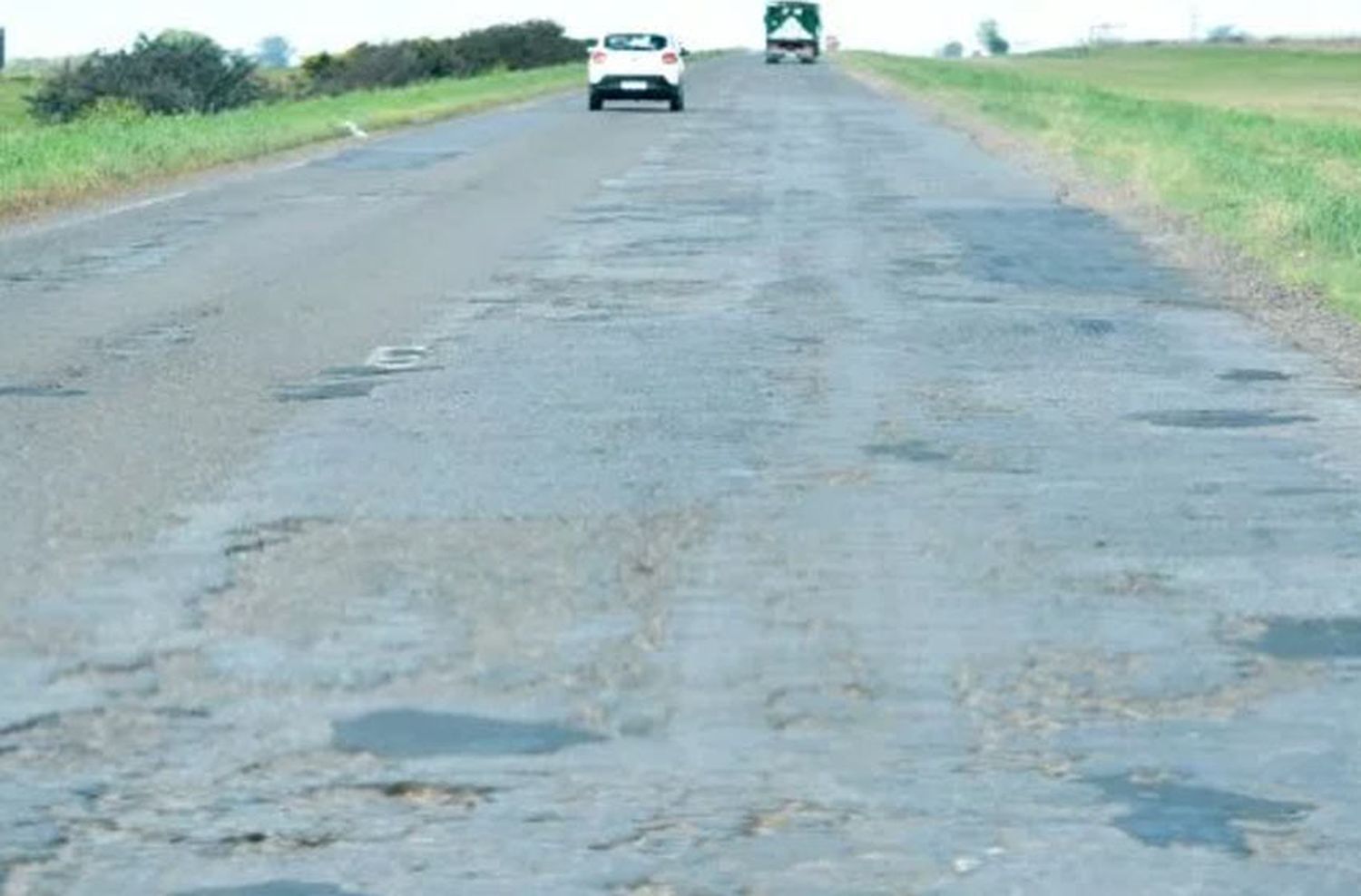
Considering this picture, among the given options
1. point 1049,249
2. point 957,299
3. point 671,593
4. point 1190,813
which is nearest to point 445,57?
point 1049,249

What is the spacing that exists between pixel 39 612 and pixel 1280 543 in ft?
12.9

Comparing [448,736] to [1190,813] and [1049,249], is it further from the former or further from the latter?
[1049,249]

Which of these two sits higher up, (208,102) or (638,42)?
(638,42)

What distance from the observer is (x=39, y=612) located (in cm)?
996

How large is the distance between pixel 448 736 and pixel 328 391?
7.34 m

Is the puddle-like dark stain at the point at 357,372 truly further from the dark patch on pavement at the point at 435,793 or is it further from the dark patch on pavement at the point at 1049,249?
the dark patch on pavement at the point at 435,793

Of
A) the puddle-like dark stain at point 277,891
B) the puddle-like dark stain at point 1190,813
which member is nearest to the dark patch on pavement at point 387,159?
the puddle-like dark stain at point 1190,813

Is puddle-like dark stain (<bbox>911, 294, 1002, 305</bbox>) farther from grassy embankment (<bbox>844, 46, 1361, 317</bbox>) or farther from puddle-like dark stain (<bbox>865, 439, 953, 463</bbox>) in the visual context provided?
puddle-like dark stain (<bbox>865, 439, 953, 463</bbox>)

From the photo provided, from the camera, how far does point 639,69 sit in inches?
2544

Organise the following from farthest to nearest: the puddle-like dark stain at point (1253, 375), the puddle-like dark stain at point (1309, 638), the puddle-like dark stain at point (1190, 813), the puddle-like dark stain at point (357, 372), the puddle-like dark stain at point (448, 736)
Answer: the puddle-like dark stain at point (1253, 375) < the puddle-like dark stain at point (357, 372) < the puddle-like dark stain at point (1309, 638) < the puddle-like dark stain at point (448, 736) < the puddle-like dark stain at point (1190, 813)

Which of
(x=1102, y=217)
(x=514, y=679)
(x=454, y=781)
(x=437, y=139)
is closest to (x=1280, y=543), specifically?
(x=514, y=679)

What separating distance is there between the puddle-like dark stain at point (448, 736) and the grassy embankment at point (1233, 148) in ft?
41.8

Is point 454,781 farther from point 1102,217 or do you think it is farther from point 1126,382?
point 1102,217

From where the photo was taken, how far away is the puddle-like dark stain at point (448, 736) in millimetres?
8203
